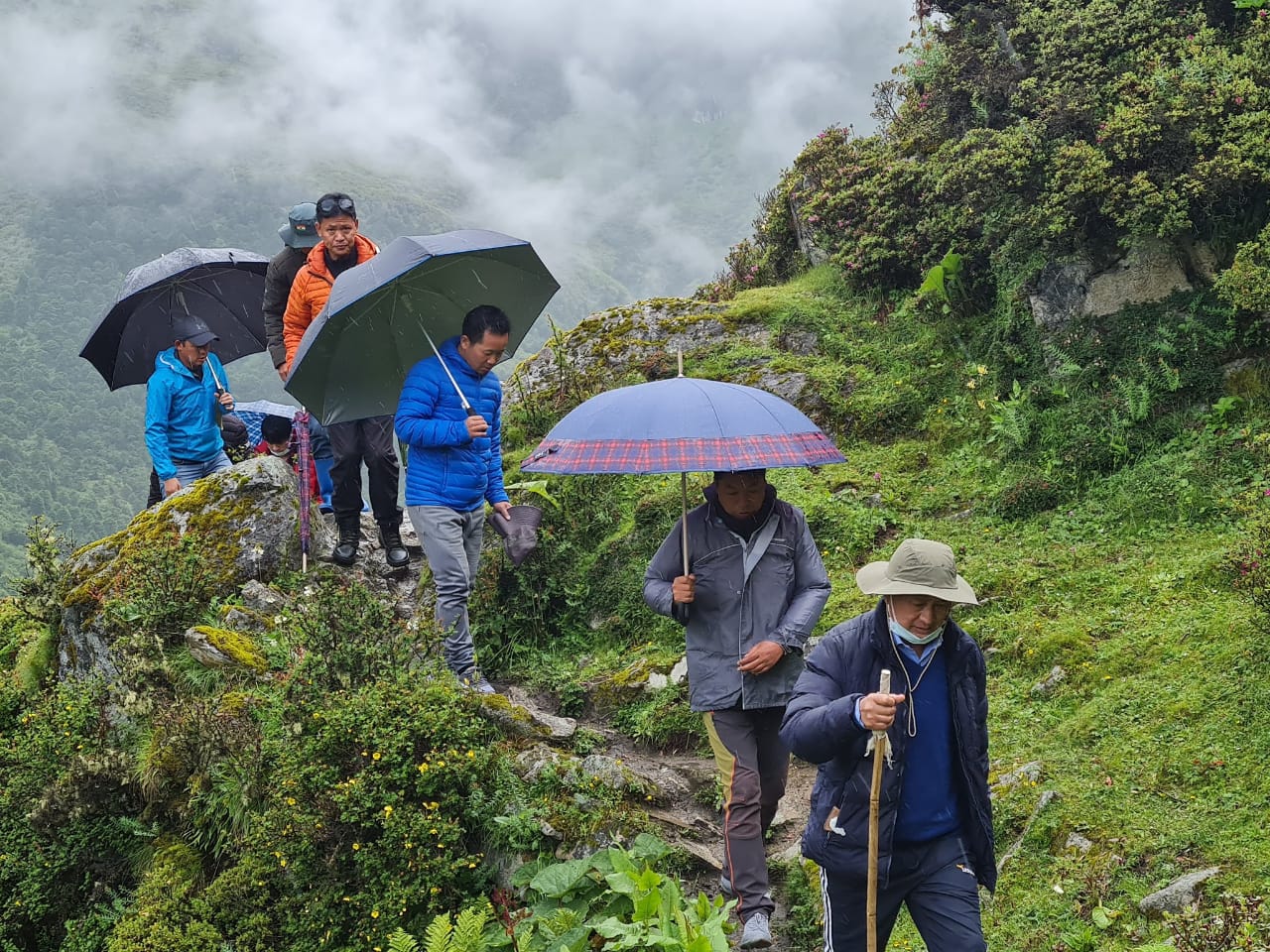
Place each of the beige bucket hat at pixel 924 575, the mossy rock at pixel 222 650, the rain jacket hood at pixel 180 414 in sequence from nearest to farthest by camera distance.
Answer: the beige bucket hat at pixel 924 575
the mossy rock at pixel 222 650
the rain jacket hood at pixel 180 414

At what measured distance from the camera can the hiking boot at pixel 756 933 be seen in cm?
423

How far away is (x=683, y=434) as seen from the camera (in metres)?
4.39

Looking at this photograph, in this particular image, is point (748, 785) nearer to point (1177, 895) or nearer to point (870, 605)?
→ point (1177, 895)

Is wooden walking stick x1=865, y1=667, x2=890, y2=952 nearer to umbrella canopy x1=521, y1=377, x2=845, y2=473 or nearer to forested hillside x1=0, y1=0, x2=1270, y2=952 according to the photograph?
forested hillside x1=0, y1=0, x2=1270, y2=952

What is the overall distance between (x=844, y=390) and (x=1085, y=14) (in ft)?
14.1

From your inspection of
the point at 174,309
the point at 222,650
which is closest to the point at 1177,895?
the point at 222,650

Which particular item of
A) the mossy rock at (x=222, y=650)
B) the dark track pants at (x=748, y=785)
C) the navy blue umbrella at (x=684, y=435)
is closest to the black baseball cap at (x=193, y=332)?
the mossy rock at (x=222, y=650)

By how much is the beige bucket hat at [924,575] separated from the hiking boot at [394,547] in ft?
23.1

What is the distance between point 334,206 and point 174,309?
10.9ft

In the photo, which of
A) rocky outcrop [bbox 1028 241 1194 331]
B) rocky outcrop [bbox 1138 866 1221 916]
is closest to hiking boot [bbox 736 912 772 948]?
rocky outcrop [bbox 1138 866 1221 916]

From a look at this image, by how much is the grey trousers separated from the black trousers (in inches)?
80.3

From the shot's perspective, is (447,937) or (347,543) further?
(347,543)

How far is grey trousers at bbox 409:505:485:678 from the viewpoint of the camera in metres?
6.45

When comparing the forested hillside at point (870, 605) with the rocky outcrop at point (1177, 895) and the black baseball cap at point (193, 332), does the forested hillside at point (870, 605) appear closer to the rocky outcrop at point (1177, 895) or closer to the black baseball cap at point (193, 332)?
the rocky outcrop at point (1177, 895)
